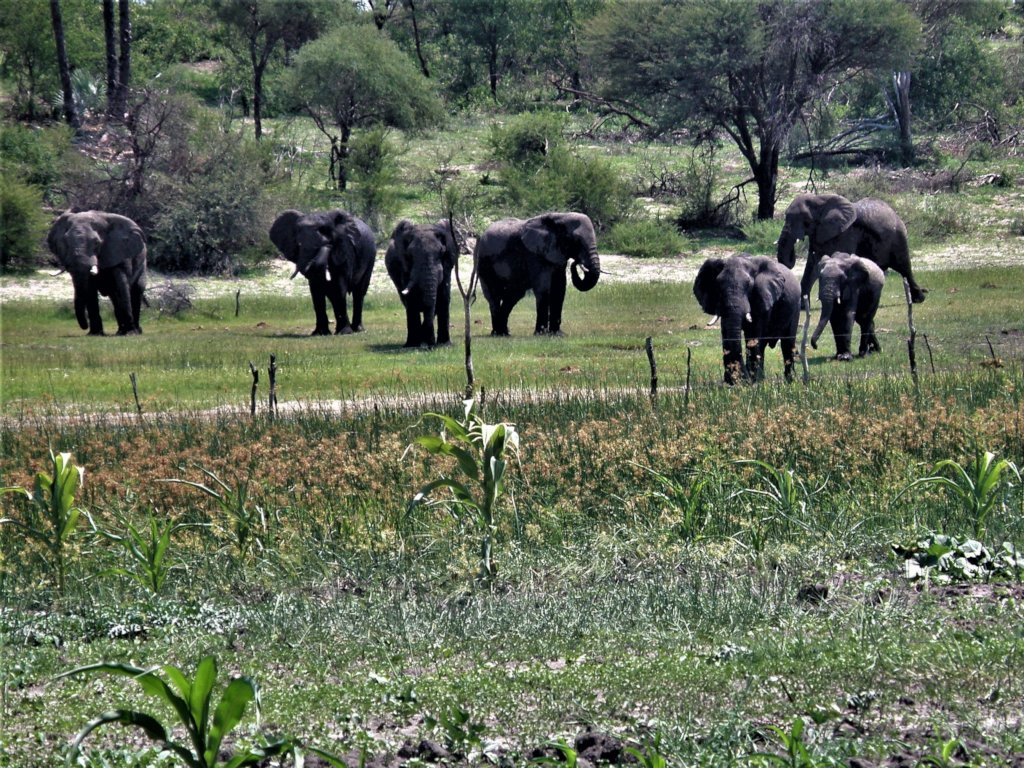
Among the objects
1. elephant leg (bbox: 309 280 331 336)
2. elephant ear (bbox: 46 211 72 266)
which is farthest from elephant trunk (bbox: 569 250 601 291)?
elephant ear (bbox: 46 211 72 266)

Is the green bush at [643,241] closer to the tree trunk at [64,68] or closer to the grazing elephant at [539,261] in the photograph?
the grazing elephant at [539,261]

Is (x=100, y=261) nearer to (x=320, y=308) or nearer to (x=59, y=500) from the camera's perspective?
(x=320, y=308)

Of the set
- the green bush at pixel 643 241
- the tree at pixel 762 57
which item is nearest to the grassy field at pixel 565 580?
the green bush at pixel 643 241

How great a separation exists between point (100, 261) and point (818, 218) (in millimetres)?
13888

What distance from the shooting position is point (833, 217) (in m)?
26.8

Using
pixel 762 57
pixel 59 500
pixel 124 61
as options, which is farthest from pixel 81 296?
pixel 762 57

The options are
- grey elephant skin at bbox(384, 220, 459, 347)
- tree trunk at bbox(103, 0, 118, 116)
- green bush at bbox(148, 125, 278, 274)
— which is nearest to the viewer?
grey elephant skin at bbox(384, 220, 459, 347)

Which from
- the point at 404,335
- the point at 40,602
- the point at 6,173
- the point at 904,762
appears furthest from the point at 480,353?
the point at 6,173

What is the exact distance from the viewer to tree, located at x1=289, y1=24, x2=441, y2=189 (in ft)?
161

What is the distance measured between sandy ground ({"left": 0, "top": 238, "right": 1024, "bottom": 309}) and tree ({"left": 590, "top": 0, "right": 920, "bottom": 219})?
736 centimetres

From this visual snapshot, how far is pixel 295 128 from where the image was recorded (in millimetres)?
55406

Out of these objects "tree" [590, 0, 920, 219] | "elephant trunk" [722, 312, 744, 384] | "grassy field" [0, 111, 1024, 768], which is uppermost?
"tree" [590, 0, 920, 219]

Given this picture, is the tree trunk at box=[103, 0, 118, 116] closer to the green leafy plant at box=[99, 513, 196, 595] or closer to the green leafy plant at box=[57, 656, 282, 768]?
the green leafy plant at box=[99, 513, 196, 595]

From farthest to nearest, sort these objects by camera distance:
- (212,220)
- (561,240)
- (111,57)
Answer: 1. (111,57)
2. (212,220)
3. (561,240)
